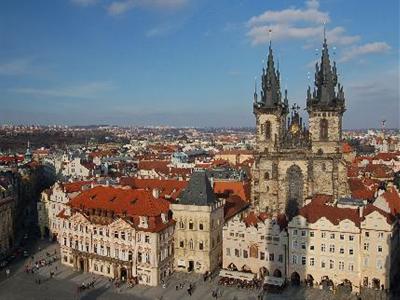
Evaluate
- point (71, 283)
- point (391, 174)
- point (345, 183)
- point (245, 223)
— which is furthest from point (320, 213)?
point (391, 174)

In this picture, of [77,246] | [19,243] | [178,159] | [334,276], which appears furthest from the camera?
[178,159]

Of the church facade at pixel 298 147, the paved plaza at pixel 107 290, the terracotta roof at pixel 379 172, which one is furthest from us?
the terracotta roof at pixel 379 172

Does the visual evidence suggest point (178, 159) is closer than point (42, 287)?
No

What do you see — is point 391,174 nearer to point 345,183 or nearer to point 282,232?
point 345,183

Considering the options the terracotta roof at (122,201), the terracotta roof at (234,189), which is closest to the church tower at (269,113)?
the terracotta roof at (234,189)

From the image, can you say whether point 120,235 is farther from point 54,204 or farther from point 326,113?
point 326,113

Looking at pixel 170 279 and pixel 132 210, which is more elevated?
pixel 132 210

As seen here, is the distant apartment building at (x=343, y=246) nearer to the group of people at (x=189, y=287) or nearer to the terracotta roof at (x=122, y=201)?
the group of people at (x=189, y=287)

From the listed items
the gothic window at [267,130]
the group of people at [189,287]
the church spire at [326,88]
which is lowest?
the group of people at [189,287]
